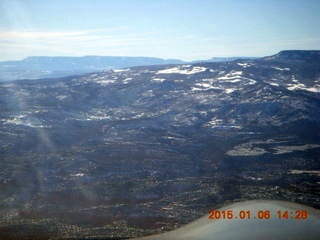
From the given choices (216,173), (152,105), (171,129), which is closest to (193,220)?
(216,173)

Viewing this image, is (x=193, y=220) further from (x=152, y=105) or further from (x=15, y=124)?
(x=152, y=105)
